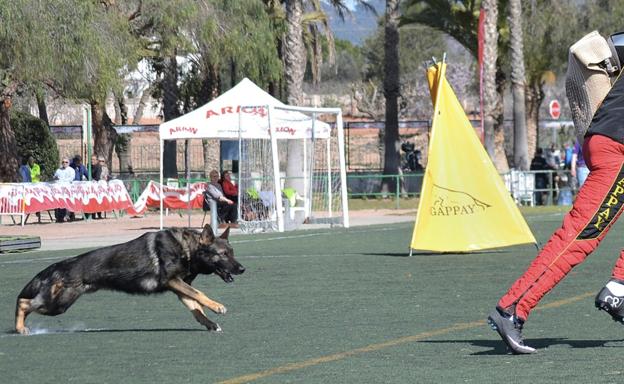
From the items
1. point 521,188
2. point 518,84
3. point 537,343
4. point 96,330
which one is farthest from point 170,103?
point 537,343

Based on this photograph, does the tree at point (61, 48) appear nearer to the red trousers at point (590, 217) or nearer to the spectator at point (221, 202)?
the spectator at point (221, 202)

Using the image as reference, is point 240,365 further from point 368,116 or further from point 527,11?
point 368,116

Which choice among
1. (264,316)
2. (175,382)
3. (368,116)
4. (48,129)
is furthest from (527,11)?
(175,382)

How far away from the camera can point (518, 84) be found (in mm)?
45812

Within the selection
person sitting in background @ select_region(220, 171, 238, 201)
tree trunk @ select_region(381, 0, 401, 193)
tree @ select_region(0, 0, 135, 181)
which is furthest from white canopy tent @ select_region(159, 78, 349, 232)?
tree trunk @ select_region(381, 0, 401, 193)

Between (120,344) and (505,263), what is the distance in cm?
824

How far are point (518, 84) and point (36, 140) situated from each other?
15726mm

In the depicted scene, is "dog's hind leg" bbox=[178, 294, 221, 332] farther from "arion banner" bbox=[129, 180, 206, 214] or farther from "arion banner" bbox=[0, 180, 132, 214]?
"arion banner" bbox=[129, 180, 206, 214]

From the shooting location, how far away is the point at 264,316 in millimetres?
11797

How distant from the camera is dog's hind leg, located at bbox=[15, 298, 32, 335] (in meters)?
11.0

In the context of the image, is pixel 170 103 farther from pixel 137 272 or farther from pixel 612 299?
pixel 612 299

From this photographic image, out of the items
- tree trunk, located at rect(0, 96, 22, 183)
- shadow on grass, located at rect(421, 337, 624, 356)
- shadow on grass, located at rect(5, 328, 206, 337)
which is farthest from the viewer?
tree trunk, located at rect(0, 96, 22, 183)

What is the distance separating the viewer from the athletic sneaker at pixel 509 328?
27.8 feet

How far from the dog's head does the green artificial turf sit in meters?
0.45
